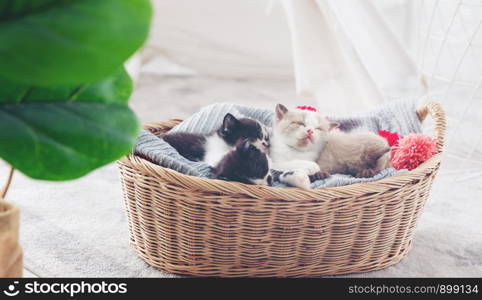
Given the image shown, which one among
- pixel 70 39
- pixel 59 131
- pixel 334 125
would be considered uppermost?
pixel 70 39

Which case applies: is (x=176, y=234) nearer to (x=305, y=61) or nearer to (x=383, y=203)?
(x=383, y=203)

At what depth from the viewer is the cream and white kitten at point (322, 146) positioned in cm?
129

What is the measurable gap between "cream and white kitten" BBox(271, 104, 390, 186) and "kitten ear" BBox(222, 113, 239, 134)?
14cm

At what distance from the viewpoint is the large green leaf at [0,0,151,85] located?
0.47 meters

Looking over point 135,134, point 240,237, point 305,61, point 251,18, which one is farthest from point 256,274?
point 251,18

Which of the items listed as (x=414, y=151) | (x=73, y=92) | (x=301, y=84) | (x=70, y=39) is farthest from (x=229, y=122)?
(x=301, y=84)

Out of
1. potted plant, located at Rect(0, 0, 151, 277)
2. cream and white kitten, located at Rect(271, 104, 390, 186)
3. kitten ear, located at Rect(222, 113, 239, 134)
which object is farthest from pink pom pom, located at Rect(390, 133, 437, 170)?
potted plant, located at Rect(0, 0, 151, 277)

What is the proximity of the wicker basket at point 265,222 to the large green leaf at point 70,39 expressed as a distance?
56 cm

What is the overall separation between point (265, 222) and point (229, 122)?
0.25 meters

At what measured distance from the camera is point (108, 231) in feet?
4.50

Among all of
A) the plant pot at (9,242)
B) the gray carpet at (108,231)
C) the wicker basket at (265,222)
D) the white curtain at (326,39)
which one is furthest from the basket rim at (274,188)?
the white curtain at (326,39)

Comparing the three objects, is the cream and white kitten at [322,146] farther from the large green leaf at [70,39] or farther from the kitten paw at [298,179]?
the large green leaf at [70,39]

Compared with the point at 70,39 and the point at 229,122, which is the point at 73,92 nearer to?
the point at 70,39

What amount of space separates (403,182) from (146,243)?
537 mm
